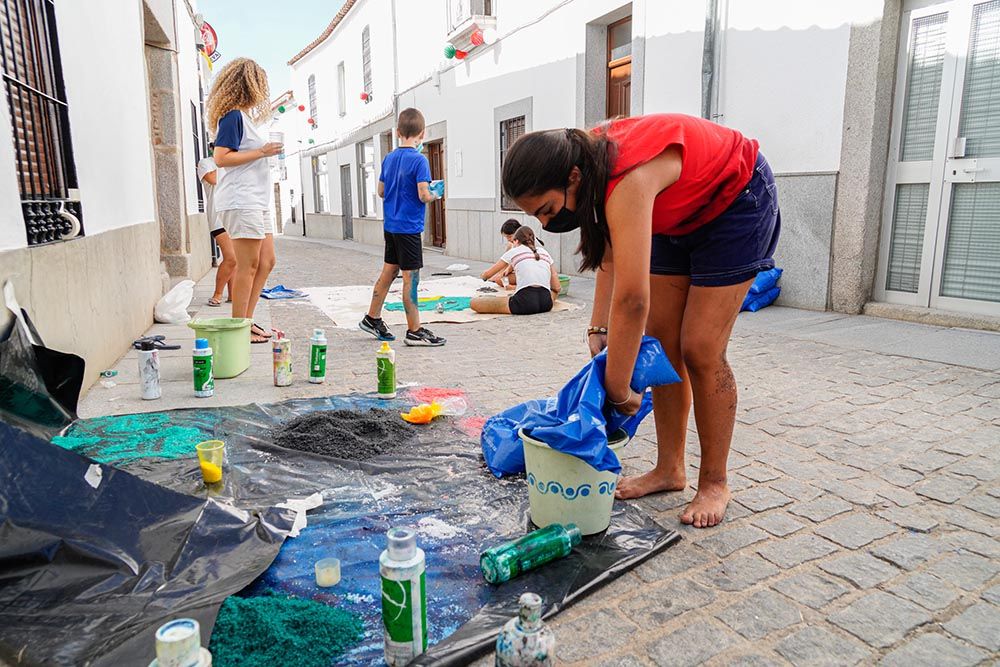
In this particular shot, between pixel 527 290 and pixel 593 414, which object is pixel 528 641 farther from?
pixel 527 290

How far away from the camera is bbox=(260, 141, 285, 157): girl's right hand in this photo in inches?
188

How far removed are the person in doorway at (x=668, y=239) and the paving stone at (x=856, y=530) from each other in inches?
14.2

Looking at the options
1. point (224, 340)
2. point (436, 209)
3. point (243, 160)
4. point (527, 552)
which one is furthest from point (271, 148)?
point (436, 209)

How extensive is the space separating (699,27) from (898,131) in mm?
2607

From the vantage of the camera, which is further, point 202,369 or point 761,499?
point 202,369

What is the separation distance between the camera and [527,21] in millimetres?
11109

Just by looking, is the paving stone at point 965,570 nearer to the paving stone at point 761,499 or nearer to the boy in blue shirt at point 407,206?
the paving stone at point 761,499

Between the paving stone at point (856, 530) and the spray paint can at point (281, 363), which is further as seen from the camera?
the spray paint can at point (281, 363)

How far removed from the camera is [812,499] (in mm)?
2621

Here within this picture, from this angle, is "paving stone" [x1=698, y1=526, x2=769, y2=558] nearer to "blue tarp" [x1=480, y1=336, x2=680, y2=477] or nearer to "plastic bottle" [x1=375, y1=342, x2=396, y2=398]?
"blue tarp" [x1=480, y1=336, x2=680, y2=477]

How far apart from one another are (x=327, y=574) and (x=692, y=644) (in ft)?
3.45

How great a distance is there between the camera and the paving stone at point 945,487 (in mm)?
2611

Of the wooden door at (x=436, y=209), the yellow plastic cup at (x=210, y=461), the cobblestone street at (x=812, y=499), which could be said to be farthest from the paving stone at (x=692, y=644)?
the wooden door at (x=436, y=209)

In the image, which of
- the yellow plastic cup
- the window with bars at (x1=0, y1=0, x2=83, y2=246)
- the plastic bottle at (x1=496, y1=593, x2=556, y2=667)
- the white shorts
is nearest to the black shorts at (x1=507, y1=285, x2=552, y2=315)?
the white shorts
